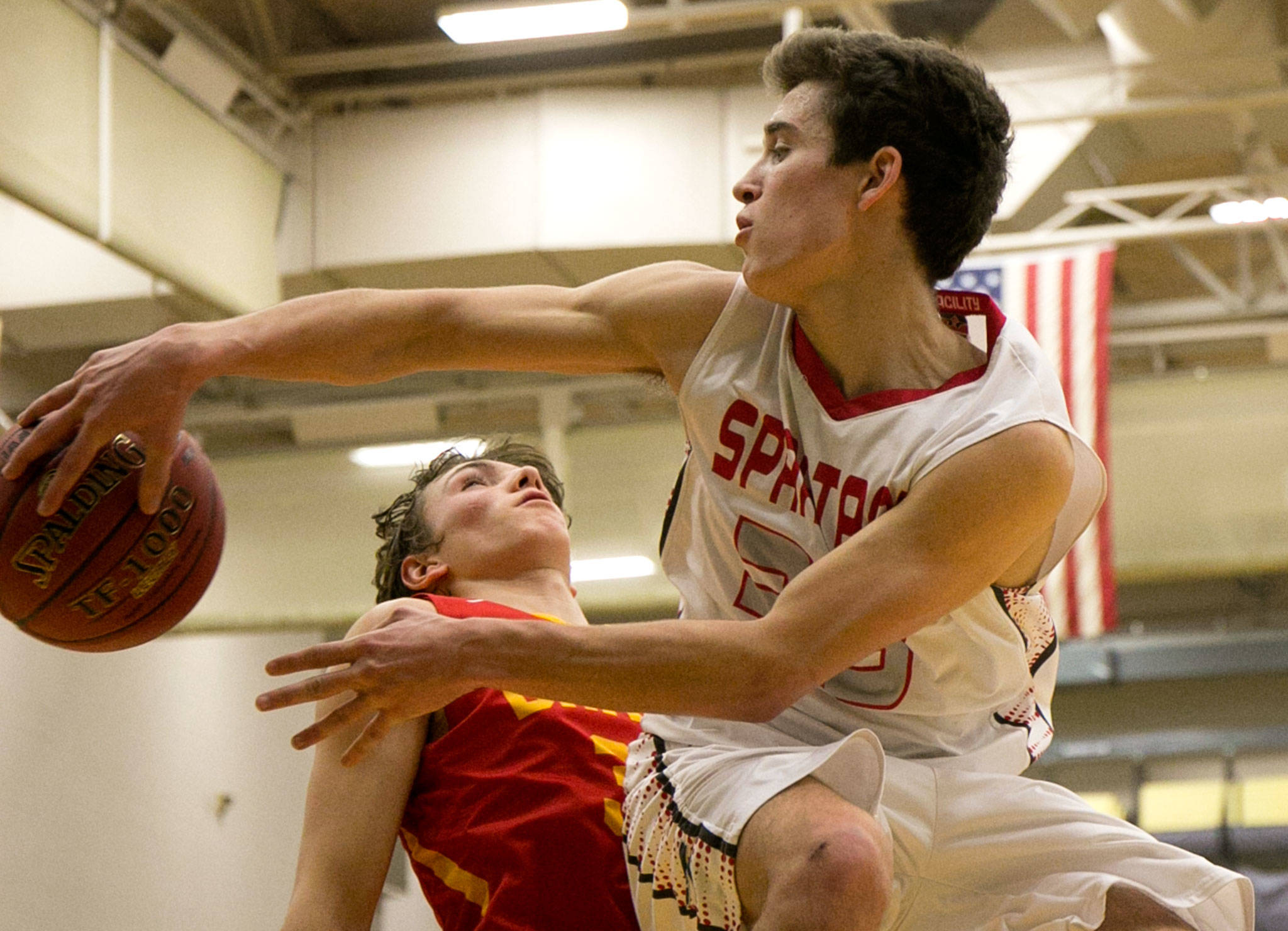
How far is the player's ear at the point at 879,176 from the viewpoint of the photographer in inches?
86.5

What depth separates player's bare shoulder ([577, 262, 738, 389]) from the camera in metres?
2.29

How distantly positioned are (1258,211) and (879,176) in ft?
23.0

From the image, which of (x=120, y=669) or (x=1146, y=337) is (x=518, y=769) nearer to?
(x=120, y=669)

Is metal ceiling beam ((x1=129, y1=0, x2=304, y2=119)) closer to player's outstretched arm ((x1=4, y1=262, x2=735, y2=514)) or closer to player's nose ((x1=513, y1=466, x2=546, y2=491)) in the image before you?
player's nose ((x1=513, y1=466, x2=546, y2=491))

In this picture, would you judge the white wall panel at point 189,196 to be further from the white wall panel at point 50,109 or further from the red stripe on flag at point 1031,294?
the red stripe on flag at point 1031,294

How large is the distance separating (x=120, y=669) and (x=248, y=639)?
1814 millimetres

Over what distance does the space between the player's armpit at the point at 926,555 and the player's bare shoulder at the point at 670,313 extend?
A: 1.49ft

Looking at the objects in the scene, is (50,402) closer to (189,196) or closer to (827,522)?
(827,522)

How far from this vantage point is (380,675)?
1.75 meters

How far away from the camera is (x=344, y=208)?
9211 mm

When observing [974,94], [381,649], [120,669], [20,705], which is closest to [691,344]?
[974,94]

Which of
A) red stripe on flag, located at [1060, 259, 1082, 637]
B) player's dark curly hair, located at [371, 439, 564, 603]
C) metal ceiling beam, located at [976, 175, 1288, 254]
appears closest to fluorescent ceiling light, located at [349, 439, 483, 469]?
metal ceiling beam, located at [976, 175, 1288, 254]

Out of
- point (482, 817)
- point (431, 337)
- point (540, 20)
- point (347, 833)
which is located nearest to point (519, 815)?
point (482, 817)

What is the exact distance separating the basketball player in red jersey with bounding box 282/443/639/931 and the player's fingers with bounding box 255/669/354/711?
26.9 inches
